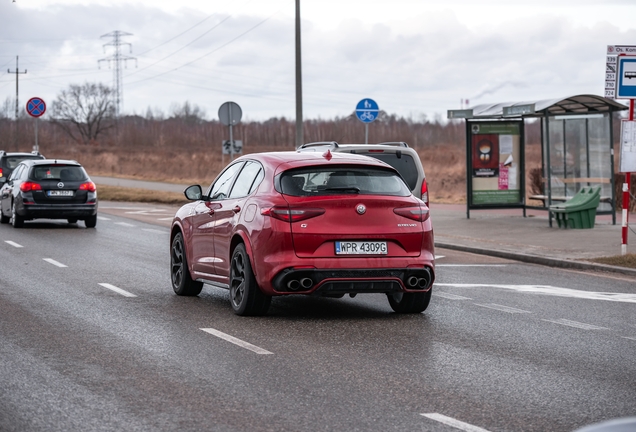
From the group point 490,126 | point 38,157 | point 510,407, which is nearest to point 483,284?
point 510,407

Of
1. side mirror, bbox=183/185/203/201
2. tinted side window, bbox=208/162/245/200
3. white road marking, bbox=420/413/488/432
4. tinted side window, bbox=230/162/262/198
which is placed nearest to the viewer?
white road marking, bbox=420/413/488/432

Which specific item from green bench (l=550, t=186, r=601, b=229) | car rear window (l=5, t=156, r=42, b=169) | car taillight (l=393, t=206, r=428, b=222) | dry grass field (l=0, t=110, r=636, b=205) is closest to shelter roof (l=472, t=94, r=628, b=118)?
green bench (l=550, t=186, r=601, b=229)

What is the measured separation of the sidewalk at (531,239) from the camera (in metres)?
16.5

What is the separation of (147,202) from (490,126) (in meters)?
14.8

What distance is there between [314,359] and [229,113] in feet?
70.9

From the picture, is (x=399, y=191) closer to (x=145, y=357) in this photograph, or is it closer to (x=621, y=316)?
(x=621, y=316)

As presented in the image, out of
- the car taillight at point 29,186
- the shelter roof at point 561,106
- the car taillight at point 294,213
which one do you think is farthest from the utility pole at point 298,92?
the car taillight at point 294,213

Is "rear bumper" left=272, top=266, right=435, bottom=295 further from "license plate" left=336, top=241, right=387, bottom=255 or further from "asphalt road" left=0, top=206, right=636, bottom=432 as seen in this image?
"asphalt road" left=0, top=206, right=636, bottom=432

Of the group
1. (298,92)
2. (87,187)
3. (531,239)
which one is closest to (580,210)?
(531,239)

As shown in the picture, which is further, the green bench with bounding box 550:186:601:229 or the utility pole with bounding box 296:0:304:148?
the utility pole with bounding box 296:0:304:148

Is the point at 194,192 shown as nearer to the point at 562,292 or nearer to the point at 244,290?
the point at 244,290

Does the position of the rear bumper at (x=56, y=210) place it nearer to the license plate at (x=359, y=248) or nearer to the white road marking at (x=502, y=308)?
the white road marking at (x=502, y=308)

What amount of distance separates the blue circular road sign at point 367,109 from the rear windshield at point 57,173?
664cm

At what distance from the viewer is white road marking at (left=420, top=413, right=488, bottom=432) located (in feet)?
18.7
